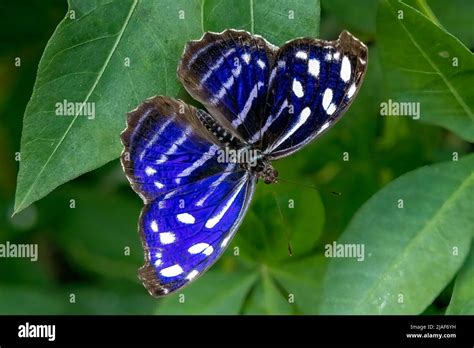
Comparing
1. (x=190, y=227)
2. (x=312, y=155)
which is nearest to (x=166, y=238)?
(x=190, y=227)

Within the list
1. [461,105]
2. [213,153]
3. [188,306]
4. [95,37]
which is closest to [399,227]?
[461,105]

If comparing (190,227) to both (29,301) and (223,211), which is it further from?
(29,301)

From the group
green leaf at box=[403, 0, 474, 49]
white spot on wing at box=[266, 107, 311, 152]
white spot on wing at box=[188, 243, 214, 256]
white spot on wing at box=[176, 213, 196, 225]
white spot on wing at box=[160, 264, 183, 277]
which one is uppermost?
green leaf at box=[403, 0, 474, 49]

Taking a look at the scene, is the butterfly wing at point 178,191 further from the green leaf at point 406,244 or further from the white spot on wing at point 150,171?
the green leaf at point 406,244

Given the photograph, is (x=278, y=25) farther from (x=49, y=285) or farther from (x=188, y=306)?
(x=49, y=285)

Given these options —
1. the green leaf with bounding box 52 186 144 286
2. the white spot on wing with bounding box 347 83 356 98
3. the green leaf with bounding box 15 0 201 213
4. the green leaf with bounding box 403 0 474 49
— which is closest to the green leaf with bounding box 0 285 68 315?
the green leaf with bounding box 52 186 144 286

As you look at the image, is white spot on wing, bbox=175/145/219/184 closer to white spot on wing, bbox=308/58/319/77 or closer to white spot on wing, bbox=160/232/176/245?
white spot on wing, bbox=160/232/176/245

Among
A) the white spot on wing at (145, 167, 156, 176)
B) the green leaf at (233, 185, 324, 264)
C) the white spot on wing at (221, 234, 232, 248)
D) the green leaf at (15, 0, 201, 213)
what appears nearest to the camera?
the green leaf at (15, 0, 201, 213)
